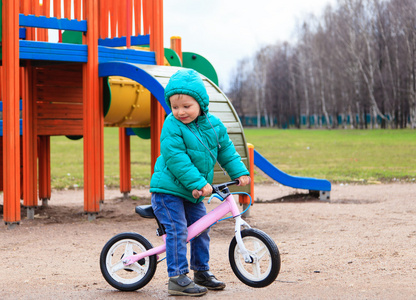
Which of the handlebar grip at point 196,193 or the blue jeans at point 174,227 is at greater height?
the handlebar grip at point 196,193

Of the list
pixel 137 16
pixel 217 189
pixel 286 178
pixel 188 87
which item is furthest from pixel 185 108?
pixel 286 178

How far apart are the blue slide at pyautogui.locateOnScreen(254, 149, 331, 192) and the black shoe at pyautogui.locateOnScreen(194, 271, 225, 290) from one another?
209 inches

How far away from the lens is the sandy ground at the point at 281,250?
12.4 ft

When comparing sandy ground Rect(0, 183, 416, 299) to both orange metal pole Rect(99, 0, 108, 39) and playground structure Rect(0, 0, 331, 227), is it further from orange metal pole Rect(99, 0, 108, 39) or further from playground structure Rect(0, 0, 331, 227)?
orange metal pole Rect(99, 0, 108, 39)

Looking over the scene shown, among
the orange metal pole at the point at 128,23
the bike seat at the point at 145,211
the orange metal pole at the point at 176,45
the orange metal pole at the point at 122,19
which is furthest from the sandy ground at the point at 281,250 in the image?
the orange metal pole at the point at 176,45

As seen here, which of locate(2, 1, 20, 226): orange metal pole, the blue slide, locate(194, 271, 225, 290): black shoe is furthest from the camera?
the blue slide

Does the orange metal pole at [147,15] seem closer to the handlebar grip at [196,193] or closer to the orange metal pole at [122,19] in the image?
the orange metal pole at [122,19]

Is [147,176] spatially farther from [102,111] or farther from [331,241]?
[331,241]

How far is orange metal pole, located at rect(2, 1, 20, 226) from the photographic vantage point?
6598mm

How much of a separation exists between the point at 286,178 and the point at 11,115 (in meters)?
4.71

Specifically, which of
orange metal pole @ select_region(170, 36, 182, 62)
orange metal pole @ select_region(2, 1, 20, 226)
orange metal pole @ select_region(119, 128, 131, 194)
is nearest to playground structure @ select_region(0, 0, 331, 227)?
orange metal pole @ select_region(2, 1, 20, 226)

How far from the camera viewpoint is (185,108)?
3.69m

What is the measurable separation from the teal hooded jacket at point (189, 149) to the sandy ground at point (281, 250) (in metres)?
0.79

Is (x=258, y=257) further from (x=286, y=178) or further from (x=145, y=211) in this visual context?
(x=286, y=178)
